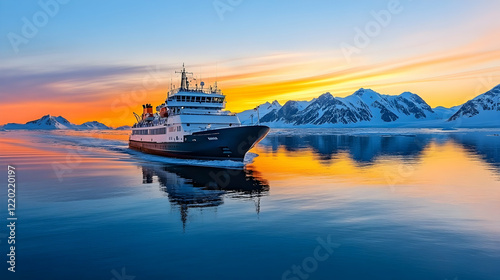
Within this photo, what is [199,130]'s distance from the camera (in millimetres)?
41281

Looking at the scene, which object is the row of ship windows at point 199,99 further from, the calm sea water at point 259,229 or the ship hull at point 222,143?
the calm sea water at point 259,229

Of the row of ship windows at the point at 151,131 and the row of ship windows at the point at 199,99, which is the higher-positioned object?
the row of ship windows at the point at 199,99

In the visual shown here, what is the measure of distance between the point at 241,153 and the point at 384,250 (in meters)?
27.3

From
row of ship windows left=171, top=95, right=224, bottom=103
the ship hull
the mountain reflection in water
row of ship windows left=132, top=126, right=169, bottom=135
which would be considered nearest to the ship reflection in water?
the ship hull

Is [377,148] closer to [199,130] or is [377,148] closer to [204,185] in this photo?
[199,130]

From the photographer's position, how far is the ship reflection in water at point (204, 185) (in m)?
19.8

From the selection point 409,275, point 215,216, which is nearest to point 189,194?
point 215,216

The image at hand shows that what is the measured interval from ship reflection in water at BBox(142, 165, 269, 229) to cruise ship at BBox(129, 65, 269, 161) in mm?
4010

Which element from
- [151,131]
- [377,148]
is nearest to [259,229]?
[151,131]

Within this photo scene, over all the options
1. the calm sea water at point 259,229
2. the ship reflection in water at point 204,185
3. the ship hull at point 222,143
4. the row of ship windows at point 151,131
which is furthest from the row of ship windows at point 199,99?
the calm sea water at point 259,229

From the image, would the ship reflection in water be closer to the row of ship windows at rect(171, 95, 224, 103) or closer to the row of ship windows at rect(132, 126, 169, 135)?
the row of ship windows at rect(132, 126, 169, 135)

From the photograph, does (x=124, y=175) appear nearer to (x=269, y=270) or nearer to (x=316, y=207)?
(x=316, y=207)

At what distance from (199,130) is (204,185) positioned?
16968mm

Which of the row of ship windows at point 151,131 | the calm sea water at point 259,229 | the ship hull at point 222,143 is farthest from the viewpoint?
the row of ship windows at point 151,131
